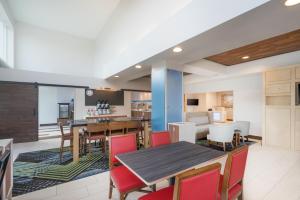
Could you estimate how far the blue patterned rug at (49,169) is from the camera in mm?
2600

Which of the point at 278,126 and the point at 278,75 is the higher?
the point at 278,75

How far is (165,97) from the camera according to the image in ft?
13.1

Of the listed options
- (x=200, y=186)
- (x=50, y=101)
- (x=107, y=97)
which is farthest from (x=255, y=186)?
(x=50, y=101)

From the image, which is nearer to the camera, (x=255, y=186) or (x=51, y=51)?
(x=255, y=186)

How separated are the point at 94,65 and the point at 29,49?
8.28 ft

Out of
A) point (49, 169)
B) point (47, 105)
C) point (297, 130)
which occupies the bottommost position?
point (49, 169)

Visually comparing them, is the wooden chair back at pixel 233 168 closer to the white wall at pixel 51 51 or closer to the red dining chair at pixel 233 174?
the red dining chair at pixel 233 174

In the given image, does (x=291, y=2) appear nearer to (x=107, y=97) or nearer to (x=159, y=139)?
(x=159, y=139)

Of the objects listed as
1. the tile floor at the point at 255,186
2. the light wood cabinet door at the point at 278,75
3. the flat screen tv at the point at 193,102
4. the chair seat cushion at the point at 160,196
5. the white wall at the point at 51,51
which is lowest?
the tile floor at the point at 255,186

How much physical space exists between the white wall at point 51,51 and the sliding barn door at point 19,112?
1.00 m

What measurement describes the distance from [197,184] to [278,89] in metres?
5.13

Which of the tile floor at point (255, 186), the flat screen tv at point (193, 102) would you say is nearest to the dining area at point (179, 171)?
the tile floor at point (255, 186)

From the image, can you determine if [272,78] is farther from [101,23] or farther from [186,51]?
[101,23]

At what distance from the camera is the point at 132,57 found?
4.31 m
